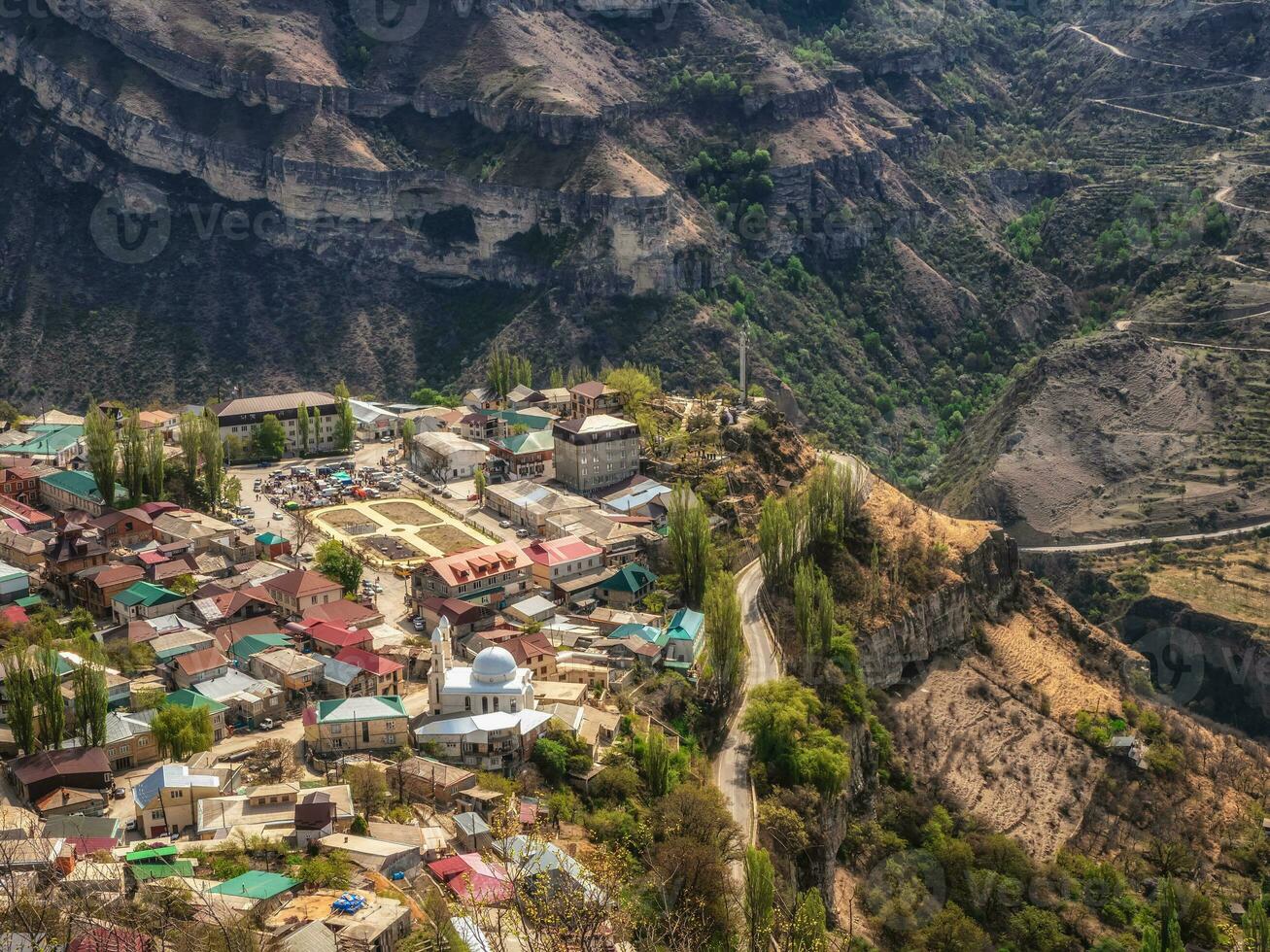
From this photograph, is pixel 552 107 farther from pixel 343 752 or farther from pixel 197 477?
pixel 343 752

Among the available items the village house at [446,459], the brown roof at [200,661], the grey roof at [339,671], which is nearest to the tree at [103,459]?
the village house at [446,459]

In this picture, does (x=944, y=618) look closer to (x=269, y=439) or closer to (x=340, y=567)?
(x=340, y=567)

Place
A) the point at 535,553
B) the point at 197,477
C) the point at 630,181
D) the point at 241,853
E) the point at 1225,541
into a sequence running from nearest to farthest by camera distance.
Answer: the point at 241,853 → the point at 535,553 → the point at 197,477 → the point at 1225,541 → the point at 630,181

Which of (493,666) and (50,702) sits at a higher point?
(50,702)

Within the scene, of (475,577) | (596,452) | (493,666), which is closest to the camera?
(493,666)

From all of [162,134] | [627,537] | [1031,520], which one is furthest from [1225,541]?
[162,134]

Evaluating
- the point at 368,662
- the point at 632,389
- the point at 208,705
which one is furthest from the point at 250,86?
the point at 208,705

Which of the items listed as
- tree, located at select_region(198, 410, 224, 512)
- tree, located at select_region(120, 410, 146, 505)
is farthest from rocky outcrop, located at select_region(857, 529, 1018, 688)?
tree, located at select_region(120, 410, 146, 505)
